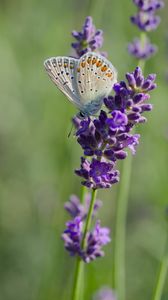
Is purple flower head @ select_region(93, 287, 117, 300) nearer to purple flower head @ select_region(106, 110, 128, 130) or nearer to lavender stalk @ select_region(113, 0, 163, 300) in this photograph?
lavender stalk @ select_region(113, 0, 163, 300)

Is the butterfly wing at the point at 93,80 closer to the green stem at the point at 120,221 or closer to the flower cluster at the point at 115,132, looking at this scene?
the flower cluster at the point at 115,132

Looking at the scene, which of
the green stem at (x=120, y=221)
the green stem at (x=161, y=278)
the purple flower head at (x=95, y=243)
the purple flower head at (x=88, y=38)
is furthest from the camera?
the green stem at (x=120, y=221)

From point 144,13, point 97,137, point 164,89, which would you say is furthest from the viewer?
point 164,89

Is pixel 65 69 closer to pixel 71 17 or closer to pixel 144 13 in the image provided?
Result: pixel 144 13

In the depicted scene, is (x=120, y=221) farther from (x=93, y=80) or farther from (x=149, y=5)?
(x=149, y=5)

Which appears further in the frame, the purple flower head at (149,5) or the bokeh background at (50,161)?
the bokeh background at (50,161)

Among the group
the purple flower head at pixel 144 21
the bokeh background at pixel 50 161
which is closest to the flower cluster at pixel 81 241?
the purple flower head at pixel 144 21

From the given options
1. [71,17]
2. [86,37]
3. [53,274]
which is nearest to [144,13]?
[86,37]
